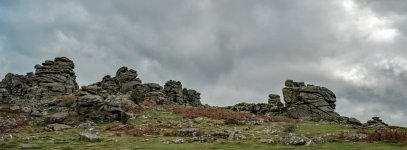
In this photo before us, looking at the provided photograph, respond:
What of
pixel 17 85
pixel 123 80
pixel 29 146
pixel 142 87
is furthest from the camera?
pixel 123 80

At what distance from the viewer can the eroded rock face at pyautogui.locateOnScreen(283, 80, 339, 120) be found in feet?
286

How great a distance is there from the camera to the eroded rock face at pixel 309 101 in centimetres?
8706

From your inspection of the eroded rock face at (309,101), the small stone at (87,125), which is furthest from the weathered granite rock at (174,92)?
the small stone at (87,125)

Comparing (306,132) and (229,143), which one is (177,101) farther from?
(229,143)

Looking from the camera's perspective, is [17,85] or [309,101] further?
[17,85]

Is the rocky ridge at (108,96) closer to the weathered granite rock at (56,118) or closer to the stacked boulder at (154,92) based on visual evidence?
the stacked boulder at (154,92)

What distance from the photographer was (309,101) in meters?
87.8

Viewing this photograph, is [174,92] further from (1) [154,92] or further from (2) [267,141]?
(2) [267,141]

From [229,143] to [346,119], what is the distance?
44.7 meters

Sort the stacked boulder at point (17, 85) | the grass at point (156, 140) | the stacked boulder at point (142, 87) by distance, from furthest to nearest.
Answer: the stacked boulder at point (142, 87) → the stacked boulder at point (17, 85) → the grass at point (156, 140)

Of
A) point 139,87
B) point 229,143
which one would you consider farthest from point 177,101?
point 229,143

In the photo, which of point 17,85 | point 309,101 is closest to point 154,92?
point 17,85

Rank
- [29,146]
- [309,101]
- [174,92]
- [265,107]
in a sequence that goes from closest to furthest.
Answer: [29,146] → [309,101] → [265,107] → [174,92]

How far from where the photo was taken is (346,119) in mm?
79312
